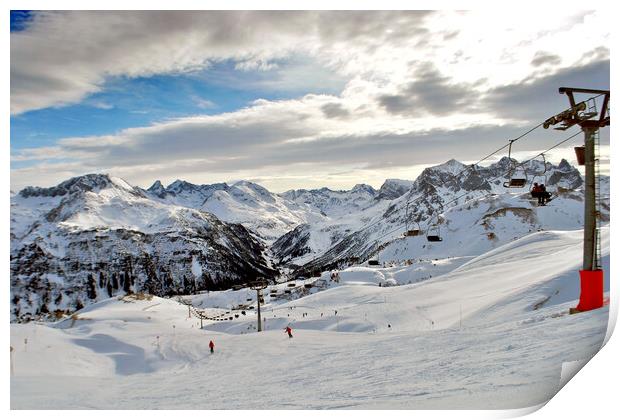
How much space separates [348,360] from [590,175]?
28.2 ft

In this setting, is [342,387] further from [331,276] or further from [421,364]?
[331,276]

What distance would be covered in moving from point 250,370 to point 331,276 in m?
61.5

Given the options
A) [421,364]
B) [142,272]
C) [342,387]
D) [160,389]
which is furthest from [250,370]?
[142,272]

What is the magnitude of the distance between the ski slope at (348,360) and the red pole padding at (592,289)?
1.46ft

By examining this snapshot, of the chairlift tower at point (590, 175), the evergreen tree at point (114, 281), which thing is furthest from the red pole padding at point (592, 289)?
the evergreen tree at point (114, 281)

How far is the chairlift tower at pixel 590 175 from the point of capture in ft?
38.4

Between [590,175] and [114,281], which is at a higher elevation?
[590,175]

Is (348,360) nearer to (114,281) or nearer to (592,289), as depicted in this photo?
(592,289)

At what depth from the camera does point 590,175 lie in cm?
1188

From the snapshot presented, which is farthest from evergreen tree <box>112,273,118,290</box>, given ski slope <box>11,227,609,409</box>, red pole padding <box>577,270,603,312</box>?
red pole padding <box>577,270,603,312</box>

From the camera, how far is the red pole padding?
1201 cm

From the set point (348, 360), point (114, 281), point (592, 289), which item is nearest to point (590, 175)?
point (592, 289)

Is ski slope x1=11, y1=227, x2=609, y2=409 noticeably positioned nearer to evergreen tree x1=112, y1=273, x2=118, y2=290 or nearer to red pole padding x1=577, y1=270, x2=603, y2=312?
red pole padding x1=577, y1=270, x2=603, y2=312

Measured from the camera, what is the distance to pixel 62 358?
651 inches
